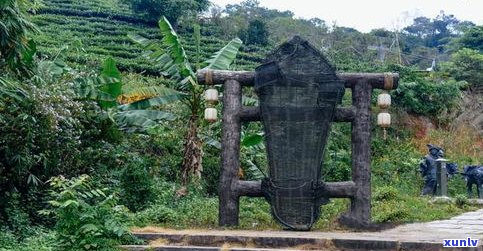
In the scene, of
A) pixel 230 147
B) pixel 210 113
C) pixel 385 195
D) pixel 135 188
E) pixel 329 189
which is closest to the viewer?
pixel 329 189

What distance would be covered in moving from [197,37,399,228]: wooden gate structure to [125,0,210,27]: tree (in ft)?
74.7

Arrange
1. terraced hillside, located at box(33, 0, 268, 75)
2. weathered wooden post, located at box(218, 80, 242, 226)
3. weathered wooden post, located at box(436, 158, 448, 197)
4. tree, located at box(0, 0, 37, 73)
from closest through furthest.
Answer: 1. tree, located at box(0, 0, 37, 73)
2. weathered wooden post, located at box(218, 80, 242, 226)
3. weathered wooden post, located at box(436, 158, 448, 197)
4. terraced hillside, located at box(33, 0, 268, 75)

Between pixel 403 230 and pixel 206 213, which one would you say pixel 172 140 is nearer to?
pixel 206 213

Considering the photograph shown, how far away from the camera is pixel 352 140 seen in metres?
7.92

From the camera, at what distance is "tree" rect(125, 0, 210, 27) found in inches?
1197

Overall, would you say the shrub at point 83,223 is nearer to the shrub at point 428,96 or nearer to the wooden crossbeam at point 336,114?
the wooden crossbeam at point 336,114

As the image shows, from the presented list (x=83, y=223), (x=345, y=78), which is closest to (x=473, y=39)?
(x=345, y=78)

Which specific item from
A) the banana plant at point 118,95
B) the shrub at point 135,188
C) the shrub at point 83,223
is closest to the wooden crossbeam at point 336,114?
the shrub at point 135,188

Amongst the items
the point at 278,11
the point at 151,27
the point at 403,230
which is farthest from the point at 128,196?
the point at 278,11

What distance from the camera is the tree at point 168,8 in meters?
30.4

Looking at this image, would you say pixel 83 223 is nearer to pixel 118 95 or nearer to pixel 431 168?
pixel 118 95

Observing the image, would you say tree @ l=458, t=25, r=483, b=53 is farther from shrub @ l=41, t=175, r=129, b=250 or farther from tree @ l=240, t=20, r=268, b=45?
shrub @ l=41, t=175, r=129, b=250

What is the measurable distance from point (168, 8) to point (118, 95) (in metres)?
19.8

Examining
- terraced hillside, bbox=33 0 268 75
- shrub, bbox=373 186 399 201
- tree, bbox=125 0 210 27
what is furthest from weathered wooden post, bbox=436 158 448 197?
tree, bbox=125 0 210 27
